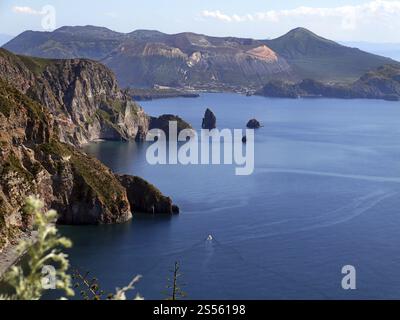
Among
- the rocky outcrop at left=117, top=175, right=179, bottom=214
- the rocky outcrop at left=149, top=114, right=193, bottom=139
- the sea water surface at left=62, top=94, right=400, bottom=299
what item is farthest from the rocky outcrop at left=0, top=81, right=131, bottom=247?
the rocky outcrop at left=149, top=114, right=193, bottom=139

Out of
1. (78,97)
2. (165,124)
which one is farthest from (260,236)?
(165,124)

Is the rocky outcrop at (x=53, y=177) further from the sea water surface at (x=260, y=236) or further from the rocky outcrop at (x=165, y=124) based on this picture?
the rocky outcrop at (x=165, y=124)

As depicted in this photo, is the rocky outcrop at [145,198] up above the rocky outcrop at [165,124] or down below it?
below

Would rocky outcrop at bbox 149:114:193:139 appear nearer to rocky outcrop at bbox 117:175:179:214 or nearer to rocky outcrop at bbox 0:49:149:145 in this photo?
rocky outcrop at bbox 0:49:149:145

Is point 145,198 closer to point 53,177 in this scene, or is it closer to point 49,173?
point 53,177

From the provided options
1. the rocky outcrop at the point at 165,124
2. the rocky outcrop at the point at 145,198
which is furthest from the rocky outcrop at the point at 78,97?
the rocky outcrop at the point at 145,198
